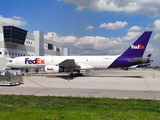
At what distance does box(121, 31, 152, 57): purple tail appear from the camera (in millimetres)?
31688

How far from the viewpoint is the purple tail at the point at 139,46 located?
104 ft

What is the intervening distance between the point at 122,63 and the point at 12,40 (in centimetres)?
3377

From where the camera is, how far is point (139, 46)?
3206 cm

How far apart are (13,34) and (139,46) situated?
1439 inches

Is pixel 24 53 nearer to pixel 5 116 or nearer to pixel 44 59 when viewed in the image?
pixel 44 59

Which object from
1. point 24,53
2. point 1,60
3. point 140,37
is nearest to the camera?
point 140,37

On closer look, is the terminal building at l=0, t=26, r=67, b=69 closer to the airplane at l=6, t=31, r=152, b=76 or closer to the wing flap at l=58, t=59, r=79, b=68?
the airplane at l=6, t=31, r=152, b=76

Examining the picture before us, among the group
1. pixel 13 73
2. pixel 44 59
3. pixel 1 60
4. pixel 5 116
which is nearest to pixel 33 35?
pixel 1 60

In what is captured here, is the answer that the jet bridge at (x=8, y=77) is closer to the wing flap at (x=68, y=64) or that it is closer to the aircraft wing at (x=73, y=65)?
the wing flap at (x=68, y=64)

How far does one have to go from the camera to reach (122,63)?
107 feet

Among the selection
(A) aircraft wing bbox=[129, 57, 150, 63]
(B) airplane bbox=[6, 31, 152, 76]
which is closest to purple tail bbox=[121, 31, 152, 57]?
(B) airplane bbox=[6, 31, 152, 76]

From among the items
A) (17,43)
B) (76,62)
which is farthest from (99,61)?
(17,43)

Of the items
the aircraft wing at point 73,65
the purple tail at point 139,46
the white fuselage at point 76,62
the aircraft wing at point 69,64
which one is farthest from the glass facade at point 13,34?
the purple tail at point 139,46

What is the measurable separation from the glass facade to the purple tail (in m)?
34.4
